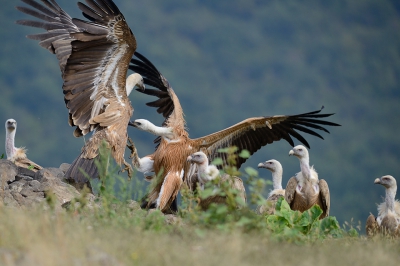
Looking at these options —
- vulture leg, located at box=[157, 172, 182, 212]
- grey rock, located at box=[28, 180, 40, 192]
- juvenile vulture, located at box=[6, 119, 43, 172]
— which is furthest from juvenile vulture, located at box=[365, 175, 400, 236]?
juvenile vulture, located at box=[6, 119, 43, 172]

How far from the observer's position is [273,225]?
601cm

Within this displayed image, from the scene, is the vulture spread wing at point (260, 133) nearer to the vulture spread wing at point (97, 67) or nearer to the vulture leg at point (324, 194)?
the vulture leg at point (324, 194)

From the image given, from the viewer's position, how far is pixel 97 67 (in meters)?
8.14

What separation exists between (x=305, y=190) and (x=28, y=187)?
3597mm

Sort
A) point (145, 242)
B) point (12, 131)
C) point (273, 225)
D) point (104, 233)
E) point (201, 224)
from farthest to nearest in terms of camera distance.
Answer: point (12, 131), point (273, 225), point (201, 224), point (104, 233), point (145, 242)

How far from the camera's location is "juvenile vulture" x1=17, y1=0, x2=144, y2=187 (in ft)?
25.6

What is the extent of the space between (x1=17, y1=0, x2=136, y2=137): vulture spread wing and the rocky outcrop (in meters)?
0.77

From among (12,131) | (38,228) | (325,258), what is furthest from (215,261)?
(12,131)

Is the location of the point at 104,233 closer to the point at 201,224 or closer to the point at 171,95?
the point at 201,224

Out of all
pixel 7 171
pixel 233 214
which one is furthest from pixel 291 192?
pixel 233 214

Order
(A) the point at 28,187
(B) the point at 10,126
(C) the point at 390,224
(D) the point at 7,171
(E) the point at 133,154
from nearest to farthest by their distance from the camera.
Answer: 1. (A) the point at 28,187
2. (D) the point at 7,171
3. (C) the point at 390,224
4. (E) the point at 133,154
5. (B) the point at 10,126

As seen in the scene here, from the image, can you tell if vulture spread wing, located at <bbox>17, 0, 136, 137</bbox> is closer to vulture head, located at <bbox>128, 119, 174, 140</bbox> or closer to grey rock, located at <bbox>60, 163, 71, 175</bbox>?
vulture head, located at <bbox>128, 119, 174, 140</bbox>

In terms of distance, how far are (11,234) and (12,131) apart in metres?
7.07

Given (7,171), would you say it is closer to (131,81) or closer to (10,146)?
(131,81)
